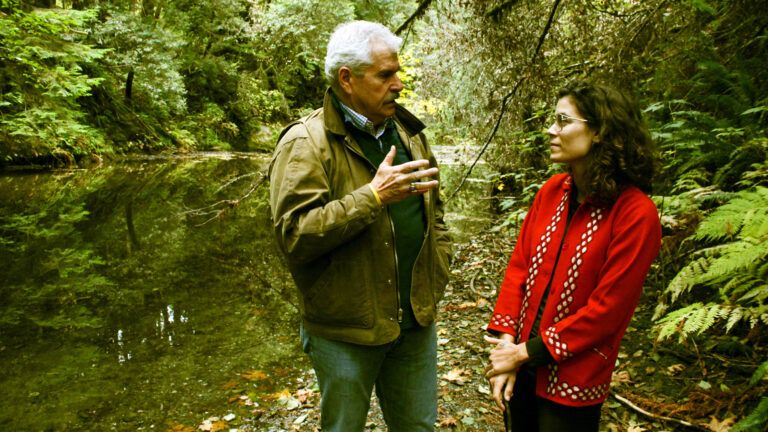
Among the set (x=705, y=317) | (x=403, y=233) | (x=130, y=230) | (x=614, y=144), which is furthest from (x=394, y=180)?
(x=130, y=230)

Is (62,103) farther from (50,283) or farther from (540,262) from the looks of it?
(540,262)

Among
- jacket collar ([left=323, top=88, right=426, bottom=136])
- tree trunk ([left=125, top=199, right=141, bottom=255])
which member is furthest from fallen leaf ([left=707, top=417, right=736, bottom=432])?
tree trunk ([left=125, top=199, right=141, bottom=255])

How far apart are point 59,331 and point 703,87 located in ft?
27.3

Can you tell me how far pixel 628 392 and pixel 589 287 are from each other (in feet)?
7.27

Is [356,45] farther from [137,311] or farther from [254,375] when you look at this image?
[137,311]

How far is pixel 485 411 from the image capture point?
12.5ft

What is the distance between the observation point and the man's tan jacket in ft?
6.18

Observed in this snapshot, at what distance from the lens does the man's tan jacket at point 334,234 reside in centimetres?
188

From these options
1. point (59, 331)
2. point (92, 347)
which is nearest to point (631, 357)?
point (92, 347)

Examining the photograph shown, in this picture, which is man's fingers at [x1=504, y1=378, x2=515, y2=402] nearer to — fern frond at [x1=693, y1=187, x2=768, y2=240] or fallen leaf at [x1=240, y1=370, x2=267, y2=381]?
fern frond at [x1=693, y1=187, x2=768, y2=240]

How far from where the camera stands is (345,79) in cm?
212

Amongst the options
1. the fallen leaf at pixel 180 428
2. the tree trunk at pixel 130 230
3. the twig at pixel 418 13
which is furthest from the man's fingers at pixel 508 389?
the tree trunk at pixel 130 230

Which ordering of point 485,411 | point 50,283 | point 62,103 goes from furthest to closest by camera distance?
point 62,103 → point 50,283 → point 485,411

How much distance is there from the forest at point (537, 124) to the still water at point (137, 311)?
115mm
